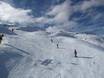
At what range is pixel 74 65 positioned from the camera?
4150cm

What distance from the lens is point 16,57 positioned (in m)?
40.4

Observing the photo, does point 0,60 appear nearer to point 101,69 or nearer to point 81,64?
point 81,64

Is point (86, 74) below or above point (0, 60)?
below

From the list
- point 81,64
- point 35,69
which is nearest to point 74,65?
point 81,64

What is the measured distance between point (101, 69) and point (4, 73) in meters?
18.6

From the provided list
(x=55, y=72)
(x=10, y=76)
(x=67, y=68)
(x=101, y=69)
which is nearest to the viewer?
(x=10, y=76)

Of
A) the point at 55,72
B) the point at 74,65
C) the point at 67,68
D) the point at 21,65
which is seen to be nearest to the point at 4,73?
the point at 21,65

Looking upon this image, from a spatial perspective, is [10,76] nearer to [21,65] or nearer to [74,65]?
[21,65]

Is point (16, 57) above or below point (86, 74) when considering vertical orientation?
above

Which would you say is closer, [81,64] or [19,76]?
[19,76]

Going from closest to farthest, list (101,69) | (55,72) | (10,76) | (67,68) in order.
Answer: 1. (10,76)
2. (55,72)
3. (67,68)
4. (101,69)

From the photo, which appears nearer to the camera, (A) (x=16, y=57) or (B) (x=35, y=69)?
(B) (x=35, y=69)

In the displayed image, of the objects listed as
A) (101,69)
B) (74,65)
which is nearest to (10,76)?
(74,65)

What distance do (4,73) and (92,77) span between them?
1371cm
